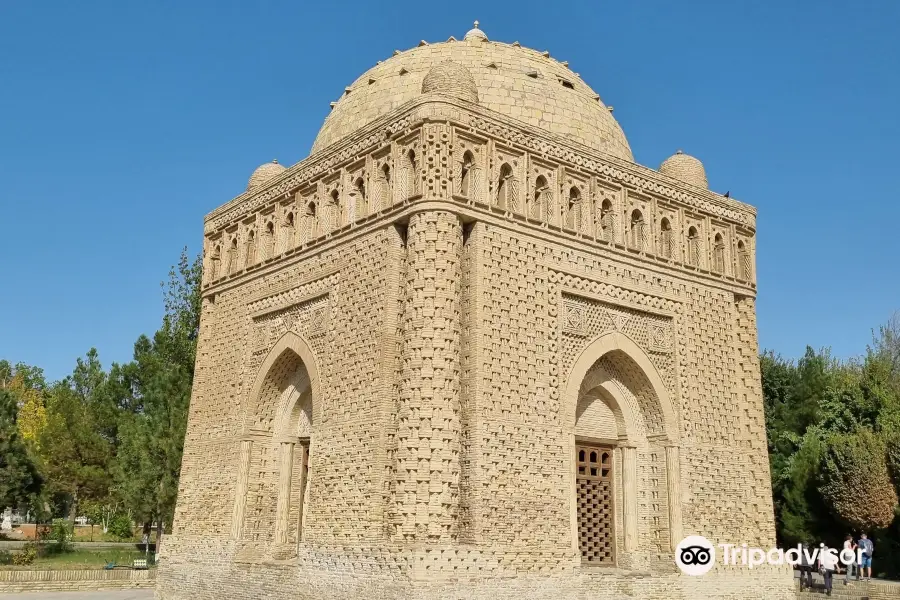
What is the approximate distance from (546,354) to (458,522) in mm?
2575

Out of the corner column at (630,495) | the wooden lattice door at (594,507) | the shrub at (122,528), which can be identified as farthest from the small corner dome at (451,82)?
the shrub at (122,528)

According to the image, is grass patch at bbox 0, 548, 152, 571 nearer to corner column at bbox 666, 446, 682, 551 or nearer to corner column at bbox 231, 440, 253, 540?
corner column at bbox 231, 440, 253, 540

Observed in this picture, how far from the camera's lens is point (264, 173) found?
50.2ft

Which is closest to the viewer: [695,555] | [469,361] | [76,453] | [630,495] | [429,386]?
[429,386]

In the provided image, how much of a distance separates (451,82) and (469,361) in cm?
384

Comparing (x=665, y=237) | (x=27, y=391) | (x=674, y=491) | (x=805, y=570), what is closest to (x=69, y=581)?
(x=674, y=491)

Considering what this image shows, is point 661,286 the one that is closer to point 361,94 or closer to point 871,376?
point 361,94

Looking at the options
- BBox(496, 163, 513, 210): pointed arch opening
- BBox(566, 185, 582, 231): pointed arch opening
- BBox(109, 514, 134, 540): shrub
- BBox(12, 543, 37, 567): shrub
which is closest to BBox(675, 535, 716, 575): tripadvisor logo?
BBox(566, 185, 582, 231): pointed arch opening

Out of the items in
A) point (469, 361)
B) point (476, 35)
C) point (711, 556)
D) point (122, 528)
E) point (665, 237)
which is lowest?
point (122, 528)

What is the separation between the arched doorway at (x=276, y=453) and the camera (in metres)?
12.7

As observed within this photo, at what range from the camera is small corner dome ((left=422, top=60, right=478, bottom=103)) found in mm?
11289

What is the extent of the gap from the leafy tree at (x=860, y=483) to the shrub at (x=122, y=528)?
2892cm

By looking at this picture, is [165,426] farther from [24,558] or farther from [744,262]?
[744,262]

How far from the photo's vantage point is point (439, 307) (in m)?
10.2
